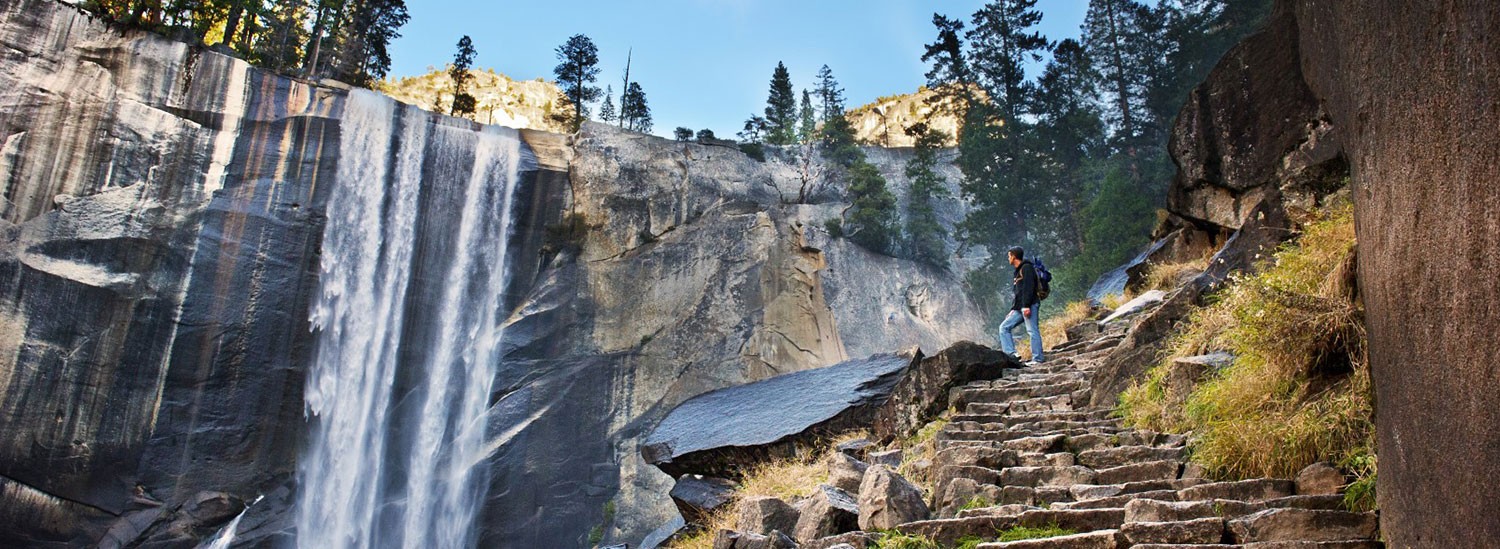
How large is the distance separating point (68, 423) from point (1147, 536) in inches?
891

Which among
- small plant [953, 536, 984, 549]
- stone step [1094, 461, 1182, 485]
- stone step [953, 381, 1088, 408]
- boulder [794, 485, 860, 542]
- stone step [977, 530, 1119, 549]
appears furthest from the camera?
stone step [953, 381, 1088, 408]

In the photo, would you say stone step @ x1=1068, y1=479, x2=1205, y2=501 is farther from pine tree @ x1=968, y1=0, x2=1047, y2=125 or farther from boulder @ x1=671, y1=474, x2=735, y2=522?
pine tree @ x1=968, y1=0, x2=1047, y2=125

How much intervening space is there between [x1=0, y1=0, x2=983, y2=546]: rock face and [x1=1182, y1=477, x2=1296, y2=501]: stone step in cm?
1861

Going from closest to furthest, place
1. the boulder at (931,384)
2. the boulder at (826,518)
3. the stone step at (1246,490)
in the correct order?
the stone step at (1246,490) → the boulder at (826,518) → the boulder at (931,384)

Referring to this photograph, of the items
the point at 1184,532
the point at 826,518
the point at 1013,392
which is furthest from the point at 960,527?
the point at 1013,392

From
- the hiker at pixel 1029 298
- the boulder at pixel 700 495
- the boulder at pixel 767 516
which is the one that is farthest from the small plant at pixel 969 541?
the hiker at pixel 1029 298

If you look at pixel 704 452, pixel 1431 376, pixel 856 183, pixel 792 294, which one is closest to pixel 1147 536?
pixel 1431 376

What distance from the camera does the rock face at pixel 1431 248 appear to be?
314 centimetres

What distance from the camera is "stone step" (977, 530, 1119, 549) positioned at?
5.05 metres

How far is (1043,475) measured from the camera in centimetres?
697

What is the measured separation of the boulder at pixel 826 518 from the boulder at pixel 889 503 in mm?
178

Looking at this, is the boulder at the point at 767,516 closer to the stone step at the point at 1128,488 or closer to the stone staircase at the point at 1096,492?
the stone staircase at the point at 1096,492

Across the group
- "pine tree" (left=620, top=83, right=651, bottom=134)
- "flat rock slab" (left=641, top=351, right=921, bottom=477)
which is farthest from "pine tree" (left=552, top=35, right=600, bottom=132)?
"flat rock slab" (left=641, top=351, right=921, bottom=477)

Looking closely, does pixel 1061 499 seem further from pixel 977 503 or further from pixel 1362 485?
pixel 1362 485
